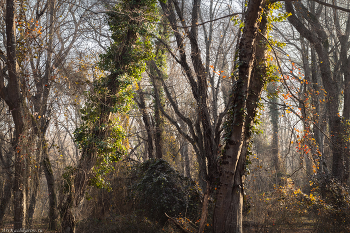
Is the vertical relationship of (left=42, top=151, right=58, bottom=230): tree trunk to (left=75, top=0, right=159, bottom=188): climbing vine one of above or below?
below

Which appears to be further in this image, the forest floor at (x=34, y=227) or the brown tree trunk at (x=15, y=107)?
the forest floor at (x=34, y=227)

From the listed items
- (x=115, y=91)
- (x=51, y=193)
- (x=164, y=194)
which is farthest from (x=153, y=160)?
(x=51, y=193)

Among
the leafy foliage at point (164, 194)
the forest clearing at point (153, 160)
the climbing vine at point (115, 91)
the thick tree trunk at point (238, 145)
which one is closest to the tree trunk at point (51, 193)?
the forest clearing at point (153, 160)

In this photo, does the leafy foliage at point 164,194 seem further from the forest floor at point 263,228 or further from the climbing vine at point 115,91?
the forest floor at point 263,228

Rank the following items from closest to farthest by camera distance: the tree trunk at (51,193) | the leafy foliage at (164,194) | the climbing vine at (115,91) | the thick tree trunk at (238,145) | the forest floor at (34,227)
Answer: the thick tree trunk at (238,145), the forest floor at (34,227), the climbing vine at (115,91), the leafy foliage at (164,194), the tree trunk at (51,193)

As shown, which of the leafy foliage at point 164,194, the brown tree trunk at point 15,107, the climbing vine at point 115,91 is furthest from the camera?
the leafy foliage at point 164,194

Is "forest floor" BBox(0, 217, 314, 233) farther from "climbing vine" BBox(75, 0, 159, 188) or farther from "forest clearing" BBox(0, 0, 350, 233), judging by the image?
"climbing vine" BBox(75, 0, 159, 188)

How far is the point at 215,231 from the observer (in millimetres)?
5188

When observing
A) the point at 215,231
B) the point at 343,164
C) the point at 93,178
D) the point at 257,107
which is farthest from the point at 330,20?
the point at 93,178

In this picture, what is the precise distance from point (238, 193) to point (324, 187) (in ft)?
15.1

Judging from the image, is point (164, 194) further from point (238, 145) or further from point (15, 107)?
point (15, 107)

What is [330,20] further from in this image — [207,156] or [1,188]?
[1,188]

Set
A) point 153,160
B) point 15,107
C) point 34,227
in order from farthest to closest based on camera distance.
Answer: point 153,160
point 34,227
point 15,107

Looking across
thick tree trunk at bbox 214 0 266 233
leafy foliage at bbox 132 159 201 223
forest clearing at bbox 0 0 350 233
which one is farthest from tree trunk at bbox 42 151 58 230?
thick tree trunk at bbox 214 0 266 233
